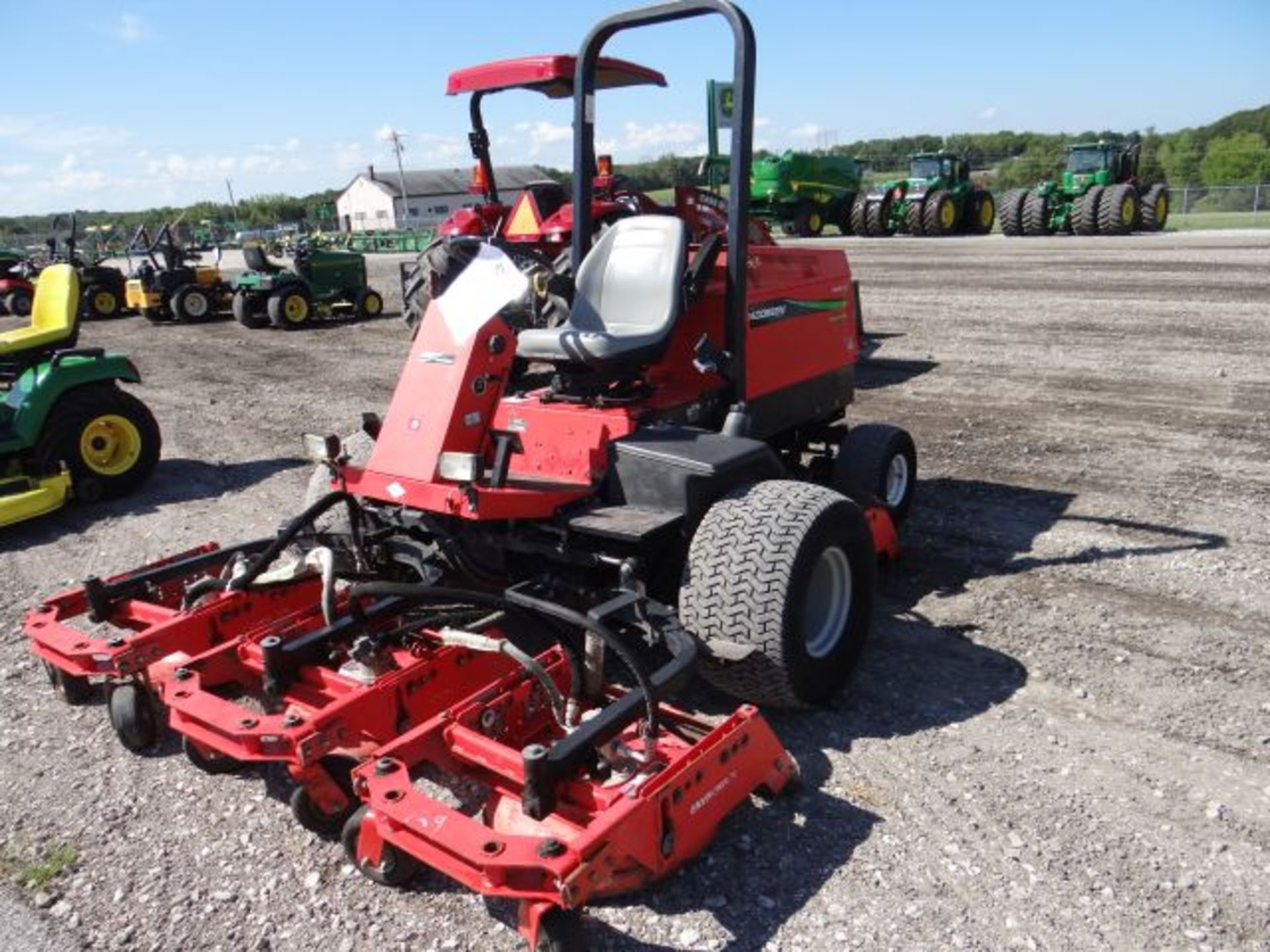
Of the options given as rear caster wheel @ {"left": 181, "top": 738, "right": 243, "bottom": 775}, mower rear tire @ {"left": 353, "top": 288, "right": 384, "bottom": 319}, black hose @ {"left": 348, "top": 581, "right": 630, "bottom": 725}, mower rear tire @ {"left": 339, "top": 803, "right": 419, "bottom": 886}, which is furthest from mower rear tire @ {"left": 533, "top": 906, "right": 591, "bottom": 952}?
mower rear tire @ {"left": 353, "top": 288, "right": 384, "bottom": 319}

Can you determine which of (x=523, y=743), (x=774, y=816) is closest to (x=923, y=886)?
(x=774, y=816)

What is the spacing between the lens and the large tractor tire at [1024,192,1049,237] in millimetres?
21812

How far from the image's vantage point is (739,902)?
8.35 ft

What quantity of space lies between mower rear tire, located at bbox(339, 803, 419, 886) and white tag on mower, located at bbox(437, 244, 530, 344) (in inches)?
61.3

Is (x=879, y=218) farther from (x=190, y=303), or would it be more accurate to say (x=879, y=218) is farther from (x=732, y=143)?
(x=732, y=143)

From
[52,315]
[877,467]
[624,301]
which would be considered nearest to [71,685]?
[624,301]

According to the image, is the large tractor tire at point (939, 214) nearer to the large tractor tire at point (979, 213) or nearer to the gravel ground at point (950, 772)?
the large tractor tire at point (979, 213)

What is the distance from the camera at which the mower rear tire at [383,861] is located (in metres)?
2.60

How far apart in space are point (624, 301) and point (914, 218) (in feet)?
70.7

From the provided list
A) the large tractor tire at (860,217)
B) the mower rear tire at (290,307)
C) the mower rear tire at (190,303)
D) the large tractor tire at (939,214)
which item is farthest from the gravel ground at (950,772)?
the large tractor tire at (860,217)

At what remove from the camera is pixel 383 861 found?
2.61 meters

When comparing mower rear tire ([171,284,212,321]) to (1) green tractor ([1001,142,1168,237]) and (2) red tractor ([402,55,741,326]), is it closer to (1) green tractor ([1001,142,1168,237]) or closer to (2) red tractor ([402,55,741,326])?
(2) red tractor ([402,55,741,326])

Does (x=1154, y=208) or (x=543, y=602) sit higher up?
(x=1154, y=208)

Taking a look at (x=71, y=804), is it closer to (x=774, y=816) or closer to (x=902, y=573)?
(x=774, y=816)
